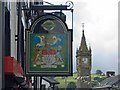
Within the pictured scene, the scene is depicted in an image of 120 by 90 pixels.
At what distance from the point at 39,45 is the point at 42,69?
0.60 metres

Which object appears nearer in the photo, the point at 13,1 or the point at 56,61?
the point at 56,61

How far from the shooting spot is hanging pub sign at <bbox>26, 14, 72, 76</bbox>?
11766mm

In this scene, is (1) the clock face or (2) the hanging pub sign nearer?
(2) the hanging pub sign

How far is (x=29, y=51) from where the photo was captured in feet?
38.5

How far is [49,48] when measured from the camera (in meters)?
11.8

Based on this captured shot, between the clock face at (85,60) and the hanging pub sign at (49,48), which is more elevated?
the hanging pub sign at (49,48)

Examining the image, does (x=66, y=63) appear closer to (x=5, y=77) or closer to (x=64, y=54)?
(x=64, y=54)

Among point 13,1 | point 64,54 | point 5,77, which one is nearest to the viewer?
point 5,77

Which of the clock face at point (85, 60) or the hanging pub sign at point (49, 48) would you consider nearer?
the hanging pub sign at point (49, 48)

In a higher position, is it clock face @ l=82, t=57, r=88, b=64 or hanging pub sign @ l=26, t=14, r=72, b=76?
hanging pub sign @ l=26, t=14, r=72, b=76

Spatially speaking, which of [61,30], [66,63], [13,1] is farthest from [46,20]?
[13,1]

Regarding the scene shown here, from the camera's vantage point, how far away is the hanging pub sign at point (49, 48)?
463 inches

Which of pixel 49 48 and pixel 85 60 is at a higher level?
pixel 49 48

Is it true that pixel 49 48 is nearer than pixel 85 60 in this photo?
Yes
